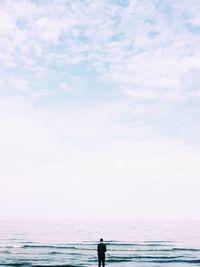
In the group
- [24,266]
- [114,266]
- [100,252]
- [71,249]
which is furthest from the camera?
[71,249]

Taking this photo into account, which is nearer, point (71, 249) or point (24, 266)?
point (24, 266)

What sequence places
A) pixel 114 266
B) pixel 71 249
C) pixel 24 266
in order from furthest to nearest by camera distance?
1. pixel 71 249
2. pixel 114 266
3. pixel 24 266

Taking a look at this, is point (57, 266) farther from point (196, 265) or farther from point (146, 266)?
point (196, 265)

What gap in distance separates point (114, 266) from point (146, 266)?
7.97ft

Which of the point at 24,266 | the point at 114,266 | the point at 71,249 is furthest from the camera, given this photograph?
the point at 71,249

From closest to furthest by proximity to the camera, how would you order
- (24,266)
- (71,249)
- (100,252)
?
(100,252) → (24,266) → (71,249)

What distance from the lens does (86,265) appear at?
1070 inches

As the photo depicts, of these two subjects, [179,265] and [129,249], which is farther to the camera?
[129,249]

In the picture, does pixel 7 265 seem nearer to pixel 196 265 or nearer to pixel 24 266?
pixel 24 266

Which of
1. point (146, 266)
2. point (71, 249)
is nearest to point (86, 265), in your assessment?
point (146, 266)

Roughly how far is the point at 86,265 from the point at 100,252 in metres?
8.39

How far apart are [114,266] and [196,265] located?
6.56 m

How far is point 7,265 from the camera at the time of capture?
26.0 meters

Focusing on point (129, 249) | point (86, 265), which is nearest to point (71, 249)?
point (129, 249)
